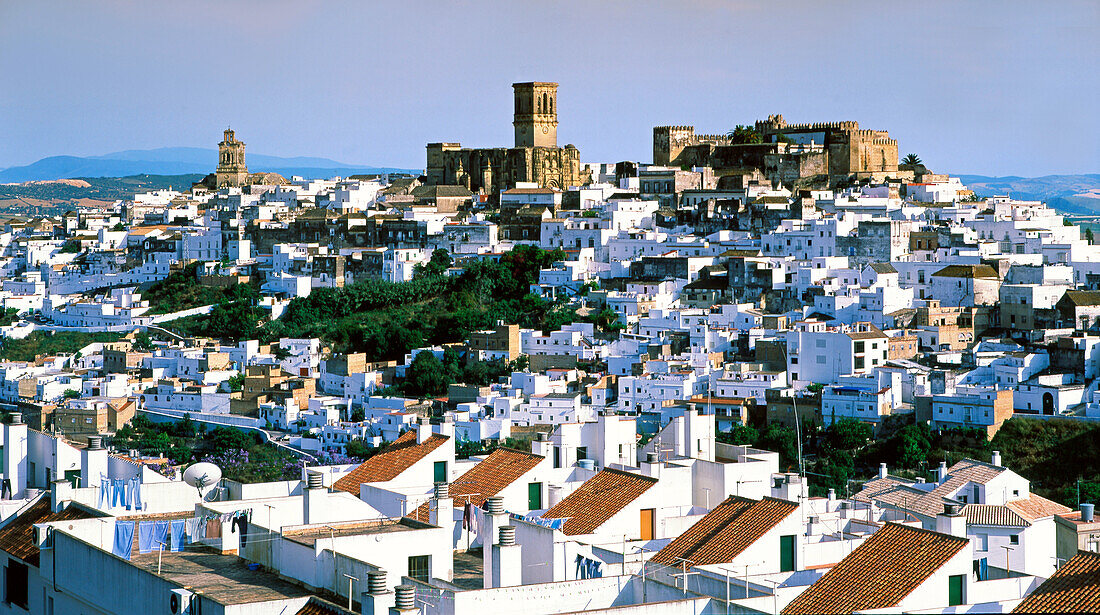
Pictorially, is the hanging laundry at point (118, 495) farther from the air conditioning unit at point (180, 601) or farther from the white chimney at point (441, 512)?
the air conditioning unit at point (180, 601)

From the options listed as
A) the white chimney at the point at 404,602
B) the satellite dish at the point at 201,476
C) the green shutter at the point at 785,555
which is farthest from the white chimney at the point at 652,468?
the white chimney at the point at 404,602

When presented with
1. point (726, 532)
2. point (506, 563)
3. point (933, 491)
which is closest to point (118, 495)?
point (506, 563)

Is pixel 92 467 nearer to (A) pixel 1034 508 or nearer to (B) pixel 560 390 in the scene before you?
(A) pixel 1034 508

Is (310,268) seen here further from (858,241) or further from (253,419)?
(858,241)

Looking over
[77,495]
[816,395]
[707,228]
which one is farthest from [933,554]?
[707,228]

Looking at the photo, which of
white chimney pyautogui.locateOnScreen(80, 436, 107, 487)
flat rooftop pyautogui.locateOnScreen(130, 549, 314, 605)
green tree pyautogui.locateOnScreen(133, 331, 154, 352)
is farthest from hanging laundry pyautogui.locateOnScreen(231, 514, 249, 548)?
green tree pyautogui.locateOnScreen(133, 331, 154, 352)

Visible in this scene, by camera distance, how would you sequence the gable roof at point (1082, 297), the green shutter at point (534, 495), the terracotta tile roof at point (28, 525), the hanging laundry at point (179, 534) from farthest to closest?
the gable roof at point (1082, 297)
the green shutter at point (534, 495)
the terracotta tile roof at point (28, 525)
the hanging laundry at point (179, 534)

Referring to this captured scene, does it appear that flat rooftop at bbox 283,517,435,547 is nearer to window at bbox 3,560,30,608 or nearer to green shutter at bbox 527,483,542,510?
window at bbox 3,560,30,608
